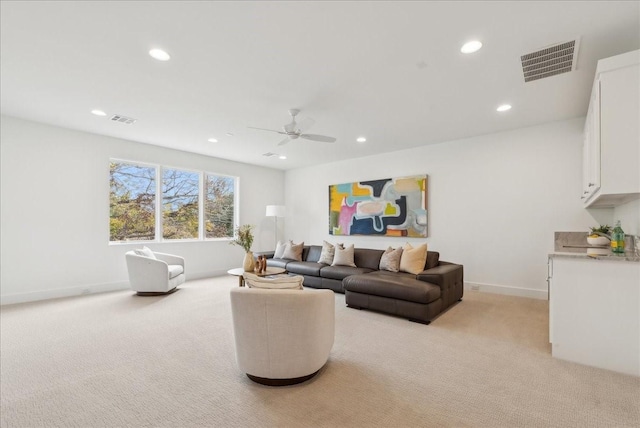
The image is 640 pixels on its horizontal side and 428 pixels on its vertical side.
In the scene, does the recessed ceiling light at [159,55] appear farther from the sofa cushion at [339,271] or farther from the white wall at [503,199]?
the white wall at [503,199]

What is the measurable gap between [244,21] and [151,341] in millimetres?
3218

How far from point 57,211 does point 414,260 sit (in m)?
5.87

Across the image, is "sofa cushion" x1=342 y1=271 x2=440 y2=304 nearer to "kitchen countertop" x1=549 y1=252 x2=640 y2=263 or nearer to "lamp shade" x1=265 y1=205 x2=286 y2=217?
"kitchen countertop" x1=549 y1=252 x2=640 y2=263

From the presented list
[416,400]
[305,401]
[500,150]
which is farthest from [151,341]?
[500,150]

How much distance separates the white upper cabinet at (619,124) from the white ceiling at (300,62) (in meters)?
0.35

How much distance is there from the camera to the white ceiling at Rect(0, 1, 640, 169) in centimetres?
222

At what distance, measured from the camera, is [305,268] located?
18.2 ft

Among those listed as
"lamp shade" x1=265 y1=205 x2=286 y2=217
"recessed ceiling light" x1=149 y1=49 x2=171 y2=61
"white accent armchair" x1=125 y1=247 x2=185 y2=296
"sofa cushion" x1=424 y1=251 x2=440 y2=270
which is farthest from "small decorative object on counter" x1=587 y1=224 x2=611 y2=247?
"white accent armchair" x1=125 y1=247 x2=185 y2=296

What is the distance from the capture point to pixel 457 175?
18.1 feet

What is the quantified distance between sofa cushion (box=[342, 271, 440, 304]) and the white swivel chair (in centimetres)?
179

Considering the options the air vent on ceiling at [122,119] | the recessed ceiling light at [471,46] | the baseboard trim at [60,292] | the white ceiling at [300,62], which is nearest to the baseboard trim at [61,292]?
the baseboard trim at [60,292]

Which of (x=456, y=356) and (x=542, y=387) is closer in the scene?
(x=542, y=387)

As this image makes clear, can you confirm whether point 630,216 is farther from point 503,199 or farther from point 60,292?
point 60,292

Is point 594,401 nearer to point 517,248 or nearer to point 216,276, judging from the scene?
point 517,248
